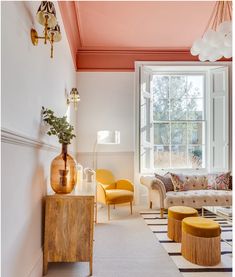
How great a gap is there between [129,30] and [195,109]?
2.20m

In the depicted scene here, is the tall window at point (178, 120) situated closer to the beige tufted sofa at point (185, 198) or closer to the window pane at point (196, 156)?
the window pane at point (196, 156)

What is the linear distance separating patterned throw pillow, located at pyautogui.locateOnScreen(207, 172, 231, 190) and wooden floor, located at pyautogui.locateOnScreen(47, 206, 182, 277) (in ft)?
5.74

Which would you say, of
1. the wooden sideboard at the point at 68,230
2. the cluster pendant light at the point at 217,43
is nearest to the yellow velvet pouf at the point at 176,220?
the wooden sideboard at the point at 68,230

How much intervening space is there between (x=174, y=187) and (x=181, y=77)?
243 centimetres

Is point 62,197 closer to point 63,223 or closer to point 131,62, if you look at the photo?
point 63,223

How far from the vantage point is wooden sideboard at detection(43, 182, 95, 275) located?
2369mm

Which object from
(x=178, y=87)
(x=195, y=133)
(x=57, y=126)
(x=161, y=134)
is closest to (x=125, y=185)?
(x=161, y=134)

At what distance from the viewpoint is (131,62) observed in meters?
5.59

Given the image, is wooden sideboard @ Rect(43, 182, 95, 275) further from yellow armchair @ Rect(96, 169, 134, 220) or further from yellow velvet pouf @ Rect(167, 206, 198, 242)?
yellow armchair @ Rect(96, 169, 134, 220)

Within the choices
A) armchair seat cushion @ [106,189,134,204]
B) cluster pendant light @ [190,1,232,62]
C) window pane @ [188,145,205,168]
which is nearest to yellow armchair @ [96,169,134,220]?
armchair seat cushion @ [106,189,134,204]

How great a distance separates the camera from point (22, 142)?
6.09 ft

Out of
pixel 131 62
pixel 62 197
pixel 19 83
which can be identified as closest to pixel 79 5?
pixel 131 62

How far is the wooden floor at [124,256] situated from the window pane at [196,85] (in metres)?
3.15

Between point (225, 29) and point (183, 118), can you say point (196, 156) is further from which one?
point (225, 29)
